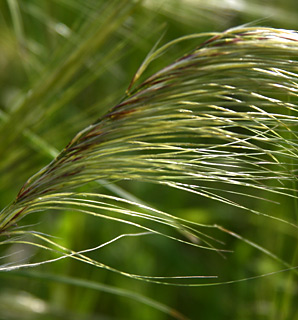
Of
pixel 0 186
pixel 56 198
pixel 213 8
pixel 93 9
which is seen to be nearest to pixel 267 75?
pixel 56 198

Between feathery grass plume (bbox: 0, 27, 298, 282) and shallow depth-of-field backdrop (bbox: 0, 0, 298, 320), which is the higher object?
shallow depth-of-field backdrop (bbox: 0, 0, 298, 320)

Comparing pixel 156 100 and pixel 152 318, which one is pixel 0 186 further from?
pixel 152 318

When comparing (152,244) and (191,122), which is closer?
(191,122)

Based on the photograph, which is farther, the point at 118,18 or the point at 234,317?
the point at 234,317

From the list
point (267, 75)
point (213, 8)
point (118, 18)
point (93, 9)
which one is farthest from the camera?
point (213, 8)

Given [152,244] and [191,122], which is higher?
[152,244]

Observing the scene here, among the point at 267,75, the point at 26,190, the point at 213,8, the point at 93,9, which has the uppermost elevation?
the point at 213,8

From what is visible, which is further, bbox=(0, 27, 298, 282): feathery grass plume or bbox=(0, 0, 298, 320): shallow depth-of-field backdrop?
bbox=(0, 0, 298, 320): shallow depth-of-field backdrop

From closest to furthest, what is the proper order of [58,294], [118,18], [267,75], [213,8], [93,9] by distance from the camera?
[267,75] → [118,18] → [93,9] → [213,8] → [58,294]

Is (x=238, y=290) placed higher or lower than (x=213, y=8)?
lower

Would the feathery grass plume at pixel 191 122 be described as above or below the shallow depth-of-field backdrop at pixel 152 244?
below

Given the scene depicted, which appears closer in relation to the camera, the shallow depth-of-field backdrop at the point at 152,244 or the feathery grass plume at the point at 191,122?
the feathery grass plume at the point at 191,122
